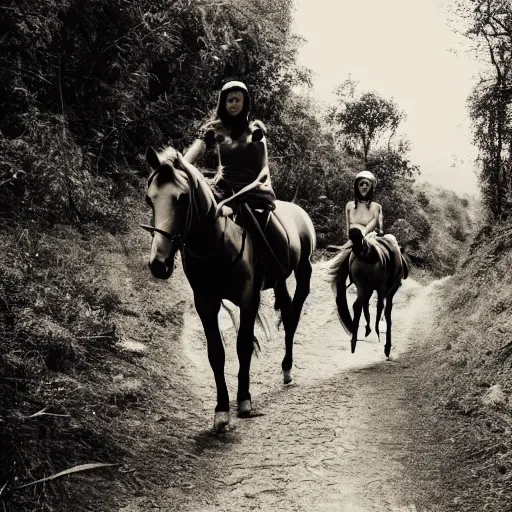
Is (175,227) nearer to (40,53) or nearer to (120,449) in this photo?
(120,449)

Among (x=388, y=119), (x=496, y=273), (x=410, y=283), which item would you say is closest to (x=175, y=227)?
(x=496, y=273)

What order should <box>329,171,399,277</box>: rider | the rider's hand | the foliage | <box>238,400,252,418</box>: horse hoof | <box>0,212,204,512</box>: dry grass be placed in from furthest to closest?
<box>329,171,399,277</box>: rider → the foliage → <box>238,400,252,418</box>: horse hoof → the rider's hand → <box>0,212,204,512</box>: dry grass

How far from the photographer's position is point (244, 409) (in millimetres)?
5336

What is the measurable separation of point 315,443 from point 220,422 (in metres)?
0.87

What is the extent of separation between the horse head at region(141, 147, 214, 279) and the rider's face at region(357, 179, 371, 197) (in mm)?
4943

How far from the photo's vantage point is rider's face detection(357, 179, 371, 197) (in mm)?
8734

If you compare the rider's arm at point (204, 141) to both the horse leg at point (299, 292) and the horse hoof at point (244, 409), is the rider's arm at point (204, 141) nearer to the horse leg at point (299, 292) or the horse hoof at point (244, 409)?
the horse hoof at point (244, 409)

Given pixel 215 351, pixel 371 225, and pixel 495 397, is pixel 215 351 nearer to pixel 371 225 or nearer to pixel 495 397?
pixel 495 397

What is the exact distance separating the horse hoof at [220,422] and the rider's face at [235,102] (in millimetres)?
2890

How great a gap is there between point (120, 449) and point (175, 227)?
1763 mm

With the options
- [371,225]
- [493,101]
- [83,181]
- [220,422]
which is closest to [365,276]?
[371,225]

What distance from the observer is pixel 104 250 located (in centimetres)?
852

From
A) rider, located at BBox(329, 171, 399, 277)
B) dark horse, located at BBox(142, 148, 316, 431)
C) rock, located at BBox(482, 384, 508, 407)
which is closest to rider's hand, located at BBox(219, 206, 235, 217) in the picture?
dark horse, located at BBox(142, 148, 316, 431)

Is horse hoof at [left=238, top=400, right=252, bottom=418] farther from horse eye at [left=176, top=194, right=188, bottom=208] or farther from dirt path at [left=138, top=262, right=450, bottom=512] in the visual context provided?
horse eye at [left=176, top=194, right=188, bottom=208]
